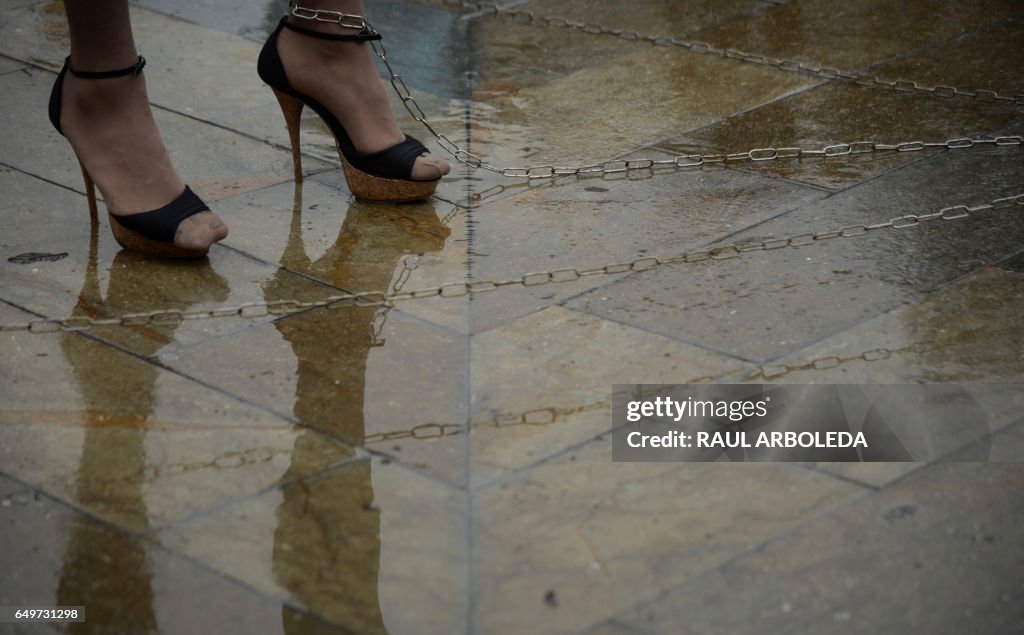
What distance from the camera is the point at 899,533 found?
2.49 metres

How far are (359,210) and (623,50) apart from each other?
1879mm

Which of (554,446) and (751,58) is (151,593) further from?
(751,58)

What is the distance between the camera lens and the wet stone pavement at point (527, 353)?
2408mm

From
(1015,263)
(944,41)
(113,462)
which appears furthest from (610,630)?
(944,41)

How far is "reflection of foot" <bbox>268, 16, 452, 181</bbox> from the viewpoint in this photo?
4047 millimetres

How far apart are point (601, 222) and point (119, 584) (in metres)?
1.95

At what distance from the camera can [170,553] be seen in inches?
98.7

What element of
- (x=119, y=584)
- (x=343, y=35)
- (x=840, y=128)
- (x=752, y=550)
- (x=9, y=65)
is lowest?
(x=119, y=584)

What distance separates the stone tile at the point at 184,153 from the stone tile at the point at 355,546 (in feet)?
5.52

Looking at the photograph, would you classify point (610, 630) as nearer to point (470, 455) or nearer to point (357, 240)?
point (470, 455)

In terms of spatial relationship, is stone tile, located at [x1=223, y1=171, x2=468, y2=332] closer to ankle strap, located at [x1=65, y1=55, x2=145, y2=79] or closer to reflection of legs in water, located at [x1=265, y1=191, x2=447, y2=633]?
reflection of legs in water, located at [x1=265, y1=191, x2=447, y2=633]

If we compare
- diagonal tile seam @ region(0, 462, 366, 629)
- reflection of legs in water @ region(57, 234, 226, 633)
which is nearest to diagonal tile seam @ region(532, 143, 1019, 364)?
reflection of legs in water @ region(57, 234, 226, 633)

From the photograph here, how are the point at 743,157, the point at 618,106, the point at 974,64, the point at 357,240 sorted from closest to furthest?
the point at 357,240, the point at 743,157, the point at 618,106, the point at 974,64

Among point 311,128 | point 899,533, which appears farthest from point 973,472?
point 311,128
